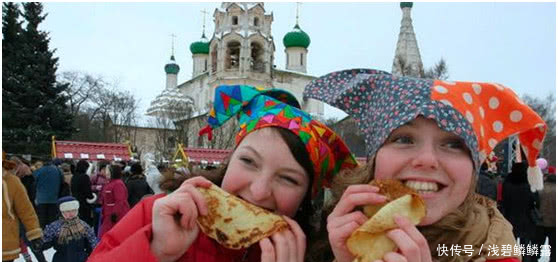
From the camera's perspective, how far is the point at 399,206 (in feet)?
4.47

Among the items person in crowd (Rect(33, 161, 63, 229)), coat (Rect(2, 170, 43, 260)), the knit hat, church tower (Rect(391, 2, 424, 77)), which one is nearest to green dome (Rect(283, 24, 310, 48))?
church tower (Rect(391, 2, 424, 77))

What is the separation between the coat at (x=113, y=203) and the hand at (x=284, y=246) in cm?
649

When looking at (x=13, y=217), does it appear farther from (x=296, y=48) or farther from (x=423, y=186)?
(x=296, y=48)

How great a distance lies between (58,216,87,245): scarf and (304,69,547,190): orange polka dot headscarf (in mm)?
4456

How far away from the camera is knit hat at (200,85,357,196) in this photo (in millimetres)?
2008

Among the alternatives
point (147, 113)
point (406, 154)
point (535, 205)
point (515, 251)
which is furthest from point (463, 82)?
point (147, 113)

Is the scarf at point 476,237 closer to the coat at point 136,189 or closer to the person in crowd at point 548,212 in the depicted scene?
the person in crowd at point 548,212

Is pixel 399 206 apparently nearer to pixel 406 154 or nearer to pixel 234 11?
pixel 406 154

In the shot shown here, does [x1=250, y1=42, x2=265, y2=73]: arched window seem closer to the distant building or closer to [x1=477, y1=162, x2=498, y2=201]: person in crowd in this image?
the distant building

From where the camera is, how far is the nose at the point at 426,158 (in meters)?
1.52

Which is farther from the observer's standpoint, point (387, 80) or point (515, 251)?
point (387, 80)

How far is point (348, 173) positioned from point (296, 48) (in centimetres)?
4809

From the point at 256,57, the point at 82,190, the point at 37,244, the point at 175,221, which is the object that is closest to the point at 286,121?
the point at 175,221

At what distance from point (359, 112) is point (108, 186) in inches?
268
